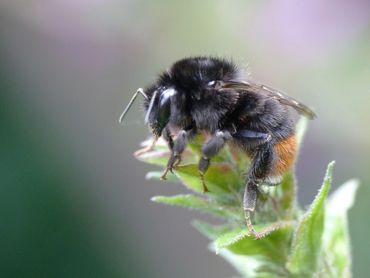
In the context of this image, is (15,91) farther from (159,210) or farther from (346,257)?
(346,257)

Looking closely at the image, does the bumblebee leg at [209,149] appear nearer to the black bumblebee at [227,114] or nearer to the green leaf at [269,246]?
the black bumblebee at [227,114]

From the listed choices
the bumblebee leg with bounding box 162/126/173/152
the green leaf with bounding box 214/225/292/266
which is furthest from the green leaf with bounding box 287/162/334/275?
the bumblebee leg with bounding box 162/126/173/152

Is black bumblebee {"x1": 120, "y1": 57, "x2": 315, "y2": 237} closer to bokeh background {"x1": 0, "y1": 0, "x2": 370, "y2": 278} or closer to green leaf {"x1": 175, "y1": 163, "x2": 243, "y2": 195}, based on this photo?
green leaf {"x1": 175, "y1": 163, "x2": 243, "y2": 195}

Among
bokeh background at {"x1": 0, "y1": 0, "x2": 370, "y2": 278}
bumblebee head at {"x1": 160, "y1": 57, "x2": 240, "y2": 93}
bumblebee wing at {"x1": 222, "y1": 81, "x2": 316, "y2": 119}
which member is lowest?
bokeh background at {"x1": 0, "y1": 0, "x2": 370, "y2": 278}

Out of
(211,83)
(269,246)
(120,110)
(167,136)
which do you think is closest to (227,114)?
(211,83)

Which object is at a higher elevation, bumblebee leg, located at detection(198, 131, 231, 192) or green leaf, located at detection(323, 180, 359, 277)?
bumblebee leg, located at detection(198, 131, 231, 192)

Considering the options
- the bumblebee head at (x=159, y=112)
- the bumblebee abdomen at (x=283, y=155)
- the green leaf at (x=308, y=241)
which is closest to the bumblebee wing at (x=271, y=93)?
the bumblebee abdomen at (x=283, y=155)

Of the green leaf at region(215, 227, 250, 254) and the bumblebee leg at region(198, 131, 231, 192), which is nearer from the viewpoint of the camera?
the green leaf at region(215, 227, 250, 254)
